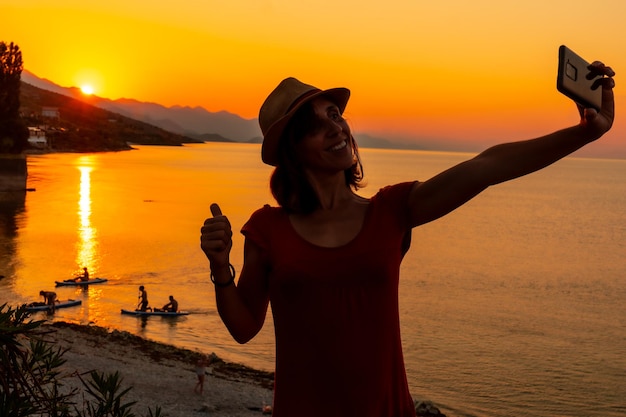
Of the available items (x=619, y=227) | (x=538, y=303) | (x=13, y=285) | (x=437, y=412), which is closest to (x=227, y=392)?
(x=437, y=412)

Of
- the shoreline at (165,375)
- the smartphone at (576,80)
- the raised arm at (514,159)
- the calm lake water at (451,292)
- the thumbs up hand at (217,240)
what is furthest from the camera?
the calm lake water at (451,292)

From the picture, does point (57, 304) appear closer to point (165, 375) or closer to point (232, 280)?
point (165, 375)

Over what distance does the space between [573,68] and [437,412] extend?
1962 cm

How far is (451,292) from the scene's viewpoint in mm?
43219

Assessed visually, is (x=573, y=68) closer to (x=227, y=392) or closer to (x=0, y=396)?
(x=0, y=396)

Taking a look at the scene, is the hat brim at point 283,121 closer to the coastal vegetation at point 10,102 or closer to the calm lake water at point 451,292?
the calm lake water at point 451,292

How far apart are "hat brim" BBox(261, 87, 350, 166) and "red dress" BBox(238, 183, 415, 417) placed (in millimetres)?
349

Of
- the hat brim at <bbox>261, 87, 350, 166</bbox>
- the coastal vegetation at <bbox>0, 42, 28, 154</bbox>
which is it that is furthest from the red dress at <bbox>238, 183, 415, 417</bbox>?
the coastal vegetation at <bbox>0, 42, 28, 154</bbox>

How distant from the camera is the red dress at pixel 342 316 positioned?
243 cm

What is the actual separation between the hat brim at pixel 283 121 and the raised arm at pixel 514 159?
534 mm

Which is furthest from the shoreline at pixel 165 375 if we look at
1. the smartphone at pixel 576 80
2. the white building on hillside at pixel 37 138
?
the white building on hillside at pixel 37 138

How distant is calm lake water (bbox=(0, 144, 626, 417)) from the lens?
83.5 feet

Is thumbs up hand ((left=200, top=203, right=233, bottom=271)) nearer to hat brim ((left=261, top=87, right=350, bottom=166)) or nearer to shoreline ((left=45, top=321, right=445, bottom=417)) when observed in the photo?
hat brim ((left=261, top=87, right=350, bottom=166))

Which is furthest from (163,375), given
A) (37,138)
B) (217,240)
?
(37,138)
